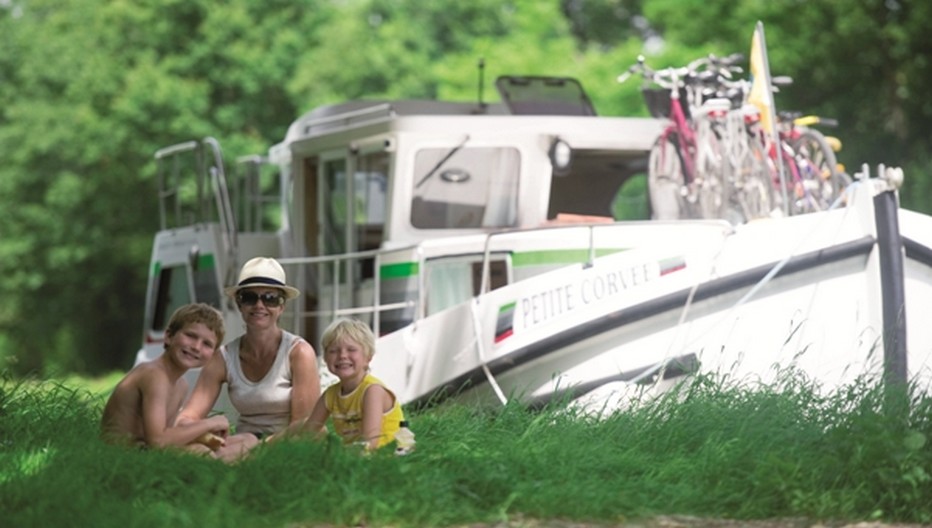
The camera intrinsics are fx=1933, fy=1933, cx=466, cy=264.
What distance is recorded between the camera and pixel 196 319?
27.8 ft

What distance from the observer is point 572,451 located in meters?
8.30

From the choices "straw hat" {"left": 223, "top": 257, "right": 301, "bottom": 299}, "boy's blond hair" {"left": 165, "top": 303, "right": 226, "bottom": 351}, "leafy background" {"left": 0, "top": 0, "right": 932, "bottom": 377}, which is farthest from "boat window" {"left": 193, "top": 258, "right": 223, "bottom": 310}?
"leafy background" {"left": 0, "top": 0, "right": 932, "bottom": 377}

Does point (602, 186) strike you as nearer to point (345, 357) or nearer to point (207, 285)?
point (207, 285)

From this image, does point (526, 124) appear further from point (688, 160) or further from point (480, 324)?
point (480, 324)

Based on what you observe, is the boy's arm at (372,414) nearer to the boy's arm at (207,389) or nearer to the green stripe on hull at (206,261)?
the boy's arm at (207,389)

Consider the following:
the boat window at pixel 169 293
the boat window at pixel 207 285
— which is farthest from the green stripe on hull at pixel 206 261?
the boat window at pixel 169 293

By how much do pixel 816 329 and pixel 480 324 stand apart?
7.44ft

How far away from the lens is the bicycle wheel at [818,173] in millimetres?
15109

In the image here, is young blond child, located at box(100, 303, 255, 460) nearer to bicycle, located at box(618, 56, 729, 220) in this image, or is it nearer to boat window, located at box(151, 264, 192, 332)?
bicycle, located at box(618, 56, 729, 220)

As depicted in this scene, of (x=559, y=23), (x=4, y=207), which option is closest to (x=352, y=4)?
(x=559, y=23)

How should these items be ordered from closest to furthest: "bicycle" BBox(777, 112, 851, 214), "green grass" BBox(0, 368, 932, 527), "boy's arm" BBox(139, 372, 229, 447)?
"green grass" BBox(0, 368, 932, 527), "boy's arm" BBox(139, 372, 229, 447), "bicycle" BBox(777, 112, 851, 214)

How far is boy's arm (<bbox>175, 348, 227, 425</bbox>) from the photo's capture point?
8977 mm

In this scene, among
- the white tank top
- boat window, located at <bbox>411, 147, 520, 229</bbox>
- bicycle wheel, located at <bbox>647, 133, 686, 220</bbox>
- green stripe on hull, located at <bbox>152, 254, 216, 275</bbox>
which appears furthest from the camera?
green stripe on hull, located at <bbox>152, 254, 216, 275</bbox>

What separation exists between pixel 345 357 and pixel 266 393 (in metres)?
0.80
